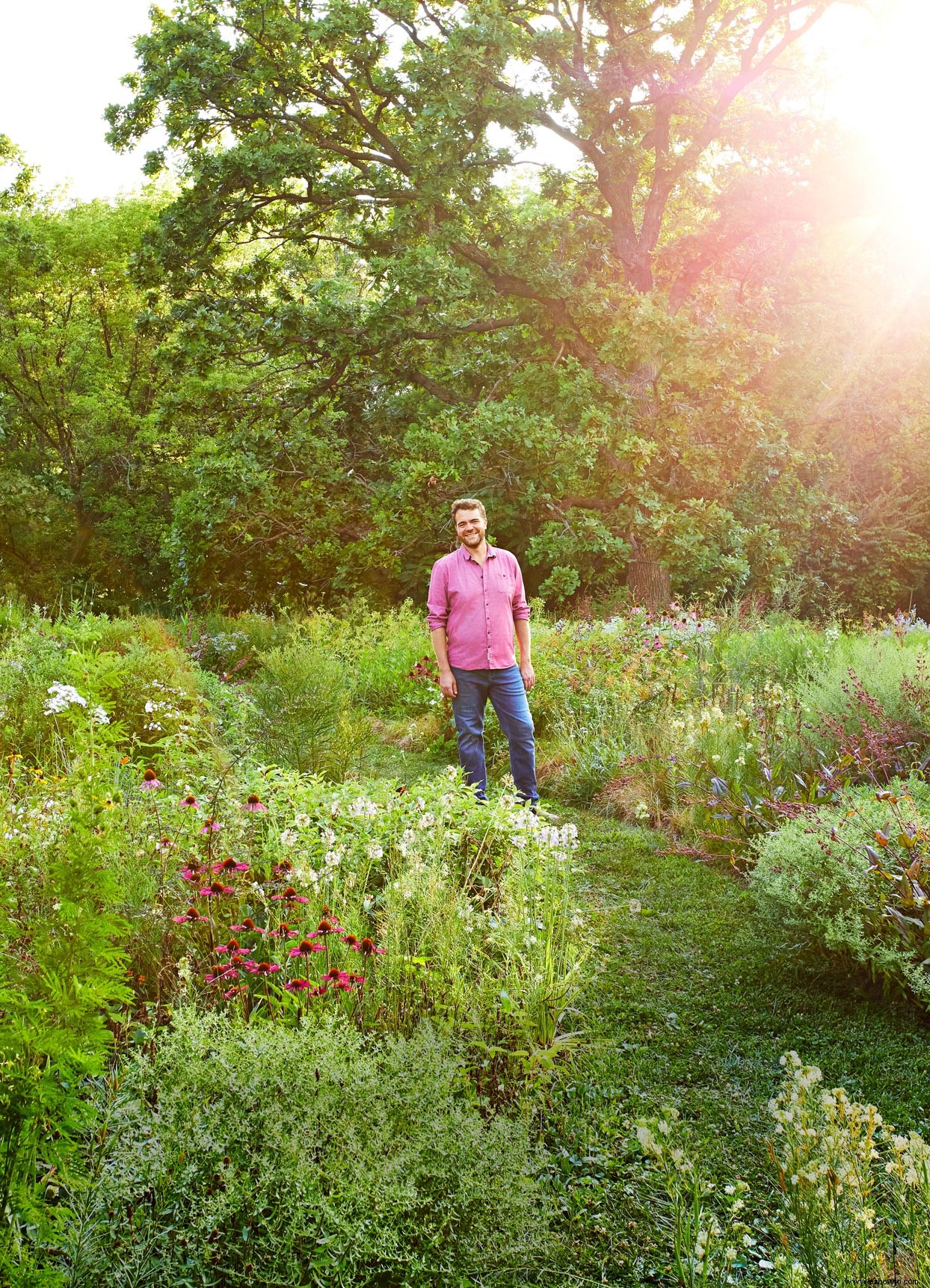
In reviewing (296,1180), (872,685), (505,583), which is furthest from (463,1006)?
(872,685)

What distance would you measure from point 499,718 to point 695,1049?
2.53 m

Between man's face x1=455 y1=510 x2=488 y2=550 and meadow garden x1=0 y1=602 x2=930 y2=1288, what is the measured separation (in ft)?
4.54

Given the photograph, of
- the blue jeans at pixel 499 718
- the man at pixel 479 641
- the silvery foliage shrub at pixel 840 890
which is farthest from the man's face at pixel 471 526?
the silvery foliage shrub at pixel 840 890

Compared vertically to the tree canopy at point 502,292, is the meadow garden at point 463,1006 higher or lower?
lower

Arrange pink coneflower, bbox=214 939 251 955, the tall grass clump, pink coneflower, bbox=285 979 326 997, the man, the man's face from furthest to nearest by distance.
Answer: the man → the man's face → pink coneflower, bbox=214 939 251 955 → pink coneflower, bbox=285 979 326 997 → the tall grass clump

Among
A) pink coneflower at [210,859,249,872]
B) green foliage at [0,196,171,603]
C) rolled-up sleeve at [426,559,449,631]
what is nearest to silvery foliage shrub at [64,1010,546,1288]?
pink coneflower at [210,859,249,872]

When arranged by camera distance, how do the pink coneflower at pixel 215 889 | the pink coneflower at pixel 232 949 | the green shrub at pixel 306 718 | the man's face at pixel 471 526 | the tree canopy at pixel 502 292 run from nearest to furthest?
1. the pink coneflower at pixel 232 949
2. the pink coneflower at pixel 215 889
3. the man's face at pixel 471 526
4. the green shrub at pixel 306 718
5. the tree canopy at pixel 502 292

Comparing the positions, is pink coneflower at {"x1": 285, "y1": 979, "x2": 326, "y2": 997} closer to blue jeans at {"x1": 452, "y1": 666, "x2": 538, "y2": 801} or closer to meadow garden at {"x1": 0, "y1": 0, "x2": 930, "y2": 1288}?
meadow garden at {"x1": 0, "y1": 0, "x2": 930, "y2": 1288}

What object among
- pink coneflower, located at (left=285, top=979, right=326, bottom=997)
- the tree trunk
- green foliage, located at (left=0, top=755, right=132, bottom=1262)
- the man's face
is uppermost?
the man's face

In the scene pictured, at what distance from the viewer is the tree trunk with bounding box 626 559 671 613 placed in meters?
14.0

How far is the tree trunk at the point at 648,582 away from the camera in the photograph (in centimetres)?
1402

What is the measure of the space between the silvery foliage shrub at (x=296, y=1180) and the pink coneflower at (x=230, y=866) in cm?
61

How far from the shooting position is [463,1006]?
9.45 ft

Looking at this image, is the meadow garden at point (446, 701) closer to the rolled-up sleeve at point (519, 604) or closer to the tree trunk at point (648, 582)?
the tree trunk at point (648, 582)
